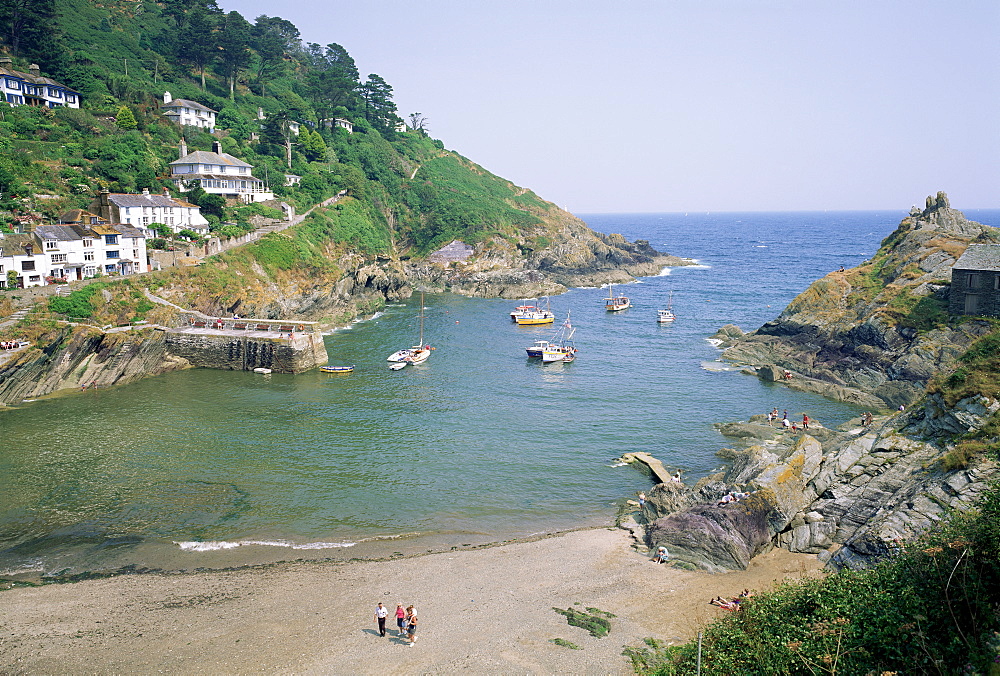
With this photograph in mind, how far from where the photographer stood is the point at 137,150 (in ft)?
292

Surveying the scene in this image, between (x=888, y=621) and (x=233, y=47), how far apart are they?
5485 inches

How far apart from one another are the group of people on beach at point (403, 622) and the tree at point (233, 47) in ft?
409

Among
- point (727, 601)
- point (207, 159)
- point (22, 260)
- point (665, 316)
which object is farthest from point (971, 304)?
point (207, 159)

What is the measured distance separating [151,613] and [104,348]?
3830cm

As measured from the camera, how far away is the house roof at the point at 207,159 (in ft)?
294

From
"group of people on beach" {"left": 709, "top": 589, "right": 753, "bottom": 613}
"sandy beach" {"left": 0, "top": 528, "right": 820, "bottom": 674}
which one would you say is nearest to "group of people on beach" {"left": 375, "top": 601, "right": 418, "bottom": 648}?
"sandy beach" {"left": 0, "top": 528, "right": 820, "bottom": 674}

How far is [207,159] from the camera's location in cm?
9031

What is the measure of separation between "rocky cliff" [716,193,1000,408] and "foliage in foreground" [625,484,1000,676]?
124 feet

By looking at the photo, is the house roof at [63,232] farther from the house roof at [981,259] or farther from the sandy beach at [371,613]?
the house roof at [981,259]

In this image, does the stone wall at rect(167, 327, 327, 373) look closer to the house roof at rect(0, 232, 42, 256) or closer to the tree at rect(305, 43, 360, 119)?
the house roof at rect(0, 232, 42, 256)

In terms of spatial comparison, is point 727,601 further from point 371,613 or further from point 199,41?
point 199,41

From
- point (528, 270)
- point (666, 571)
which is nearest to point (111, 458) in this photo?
point (666, 571)

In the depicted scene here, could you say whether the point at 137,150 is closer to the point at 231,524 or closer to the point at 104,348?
the point at 104,348

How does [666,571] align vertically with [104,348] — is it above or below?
below
